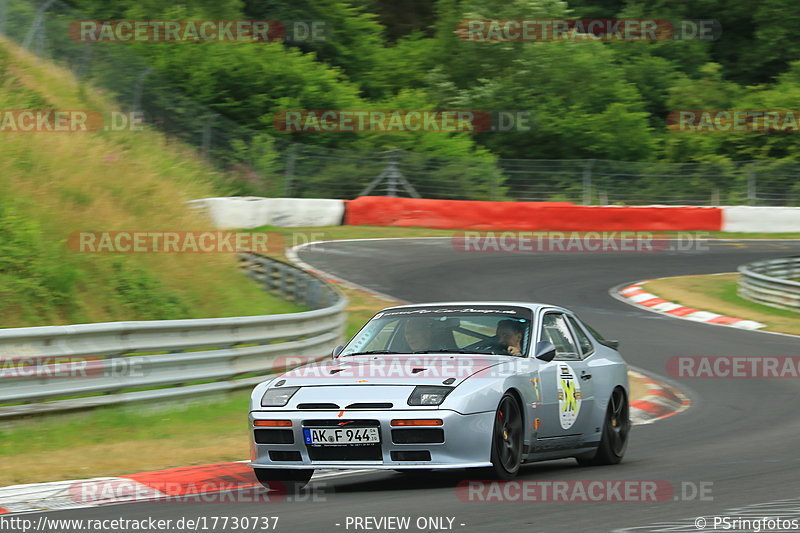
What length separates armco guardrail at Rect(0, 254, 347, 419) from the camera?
9438mm

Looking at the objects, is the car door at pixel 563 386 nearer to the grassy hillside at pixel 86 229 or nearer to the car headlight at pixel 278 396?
the car headlight at pixel 278 396

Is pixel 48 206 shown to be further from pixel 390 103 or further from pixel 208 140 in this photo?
pixel 390 103

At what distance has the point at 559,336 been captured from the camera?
8992 mm

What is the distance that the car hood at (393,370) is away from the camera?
7391mm

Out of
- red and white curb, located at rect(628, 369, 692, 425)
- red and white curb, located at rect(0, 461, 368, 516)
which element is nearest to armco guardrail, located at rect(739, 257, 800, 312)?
red and white curb, located at rect(628, 369, 692, 425)

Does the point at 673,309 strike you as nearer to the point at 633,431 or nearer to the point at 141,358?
the point at 633,431

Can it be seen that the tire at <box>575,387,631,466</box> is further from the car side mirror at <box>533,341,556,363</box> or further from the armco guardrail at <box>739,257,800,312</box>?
the armco guardrail at <box>739,257,800,312</box>

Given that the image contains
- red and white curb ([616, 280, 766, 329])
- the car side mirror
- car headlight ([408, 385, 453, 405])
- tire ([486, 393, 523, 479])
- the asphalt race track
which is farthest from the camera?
red and white curb ([616, 280, 766, 329])

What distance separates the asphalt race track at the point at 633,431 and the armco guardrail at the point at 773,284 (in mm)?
1508

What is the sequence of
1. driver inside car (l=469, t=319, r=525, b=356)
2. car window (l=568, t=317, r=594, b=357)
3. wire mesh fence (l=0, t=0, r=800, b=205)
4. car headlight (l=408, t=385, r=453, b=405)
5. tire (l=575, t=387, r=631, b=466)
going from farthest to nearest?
wire mesh fence (l=0, t=0, r=800, b=205), car window (l=568, t=317, r=594, b=357), tire (l=575, t=387, r=631, b=466), driver inside car (l=469, t=319, r=525, b=356), car headlight (l=408, t=385, r=453, b=405)

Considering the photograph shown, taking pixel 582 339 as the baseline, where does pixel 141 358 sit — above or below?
below

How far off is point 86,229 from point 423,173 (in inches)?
744

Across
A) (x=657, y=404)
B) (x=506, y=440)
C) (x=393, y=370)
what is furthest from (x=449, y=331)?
(x=657, y=404)

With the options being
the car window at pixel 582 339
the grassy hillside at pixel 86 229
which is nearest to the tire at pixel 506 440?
the car window at pixel 582 339
